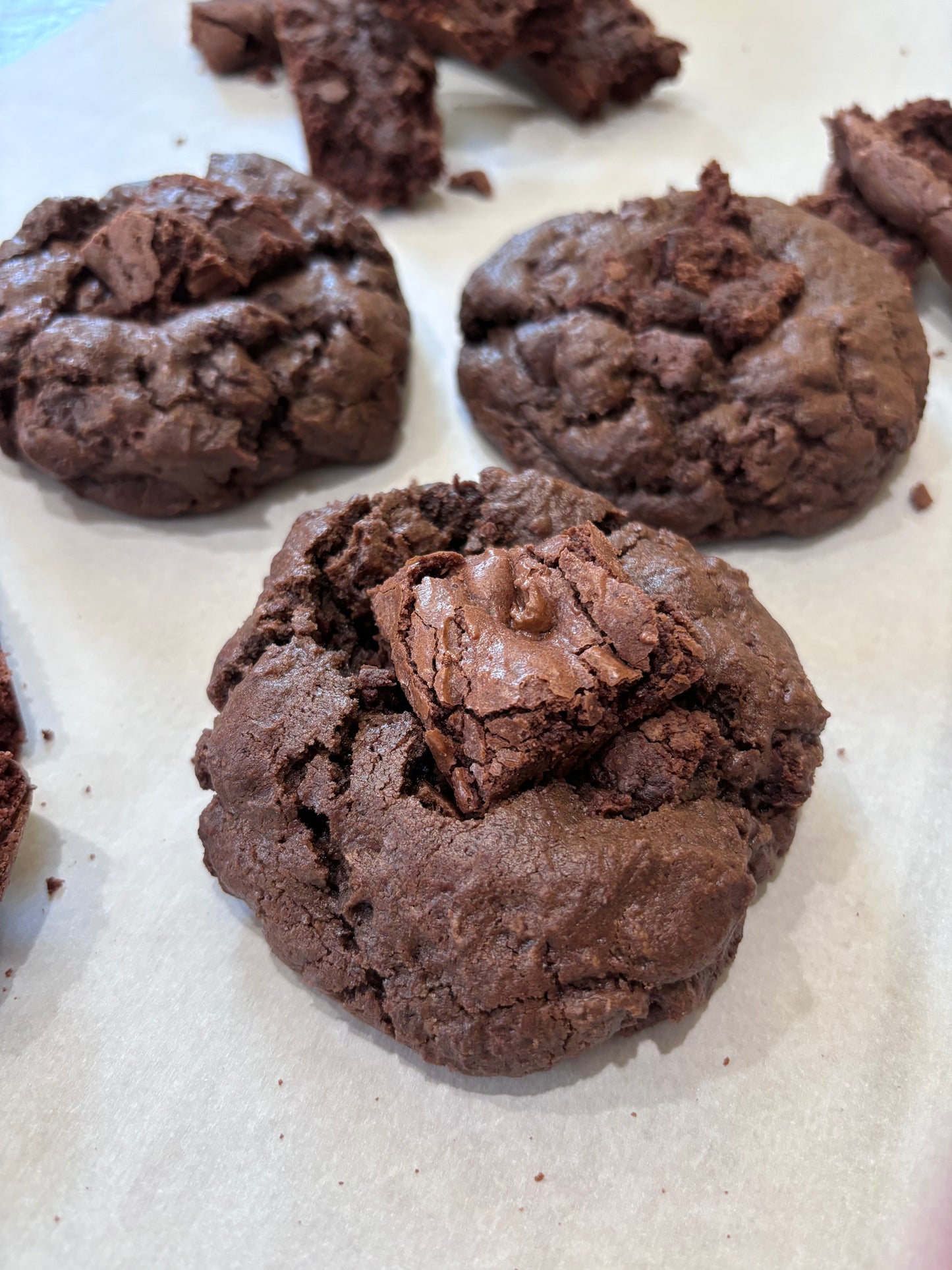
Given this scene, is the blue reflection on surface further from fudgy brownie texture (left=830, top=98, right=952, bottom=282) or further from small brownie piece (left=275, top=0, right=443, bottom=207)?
fudgy brownie texture (left=830, top=98, right=952, bottom=282)

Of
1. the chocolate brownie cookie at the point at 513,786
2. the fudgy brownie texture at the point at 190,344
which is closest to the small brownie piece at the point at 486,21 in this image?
the fudgy brownie texture at the point at 190,344

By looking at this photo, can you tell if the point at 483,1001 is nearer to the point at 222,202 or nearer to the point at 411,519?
the point at 411,519

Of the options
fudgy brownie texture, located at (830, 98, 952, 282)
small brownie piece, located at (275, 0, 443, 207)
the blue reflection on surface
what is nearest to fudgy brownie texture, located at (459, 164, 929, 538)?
fudgy brownie texture, located at (830, 98, 952, 282)

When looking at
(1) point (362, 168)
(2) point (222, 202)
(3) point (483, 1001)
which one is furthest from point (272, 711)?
(1) point (362, 168)

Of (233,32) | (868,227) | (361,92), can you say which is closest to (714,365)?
(868,227)

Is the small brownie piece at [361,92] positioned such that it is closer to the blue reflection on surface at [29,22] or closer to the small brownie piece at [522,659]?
the blue reflection on surface at [29,22]
